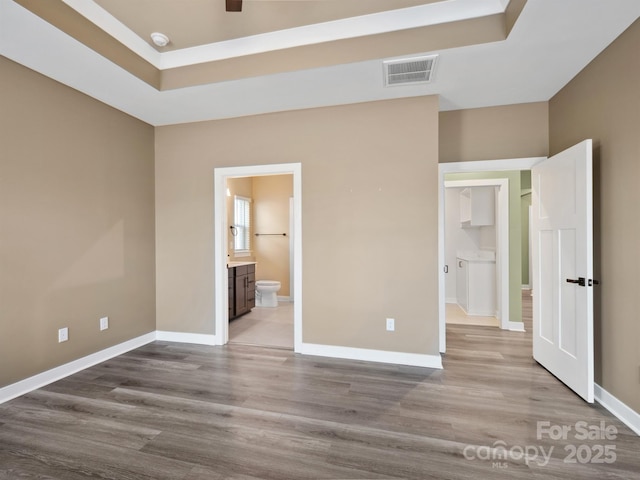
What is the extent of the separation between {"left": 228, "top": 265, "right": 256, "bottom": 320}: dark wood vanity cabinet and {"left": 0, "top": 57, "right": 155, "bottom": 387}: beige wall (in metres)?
1.15

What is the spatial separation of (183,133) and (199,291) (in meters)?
1.96

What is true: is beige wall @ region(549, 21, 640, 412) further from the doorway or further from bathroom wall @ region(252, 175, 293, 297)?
bathroom wall @ region(252, 175, 293, 297)

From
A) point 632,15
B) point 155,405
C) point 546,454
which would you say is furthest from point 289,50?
point 546,454

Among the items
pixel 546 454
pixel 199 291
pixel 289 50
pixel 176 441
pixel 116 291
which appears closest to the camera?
pixel 546 454

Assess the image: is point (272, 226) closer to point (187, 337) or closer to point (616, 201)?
point (187, 337)

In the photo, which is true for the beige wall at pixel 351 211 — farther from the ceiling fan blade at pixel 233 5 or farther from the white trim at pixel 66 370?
the ceiling fan blade at pixel 233 5

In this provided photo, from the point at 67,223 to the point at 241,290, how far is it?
253 centimetres

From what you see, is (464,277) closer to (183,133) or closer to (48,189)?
(183,133)

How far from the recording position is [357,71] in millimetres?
2551

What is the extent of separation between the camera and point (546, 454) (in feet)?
5.83

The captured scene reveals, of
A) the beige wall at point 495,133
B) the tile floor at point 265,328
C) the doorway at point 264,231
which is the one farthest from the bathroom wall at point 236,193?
the beige wall at point 495,133

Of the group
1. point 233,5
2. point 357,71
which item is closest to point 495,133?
point 357,71

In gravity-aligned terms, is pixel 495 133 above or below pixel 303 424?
above

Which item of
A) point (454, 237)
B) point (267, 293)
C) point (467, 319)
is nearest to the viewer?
point (467, 319)
